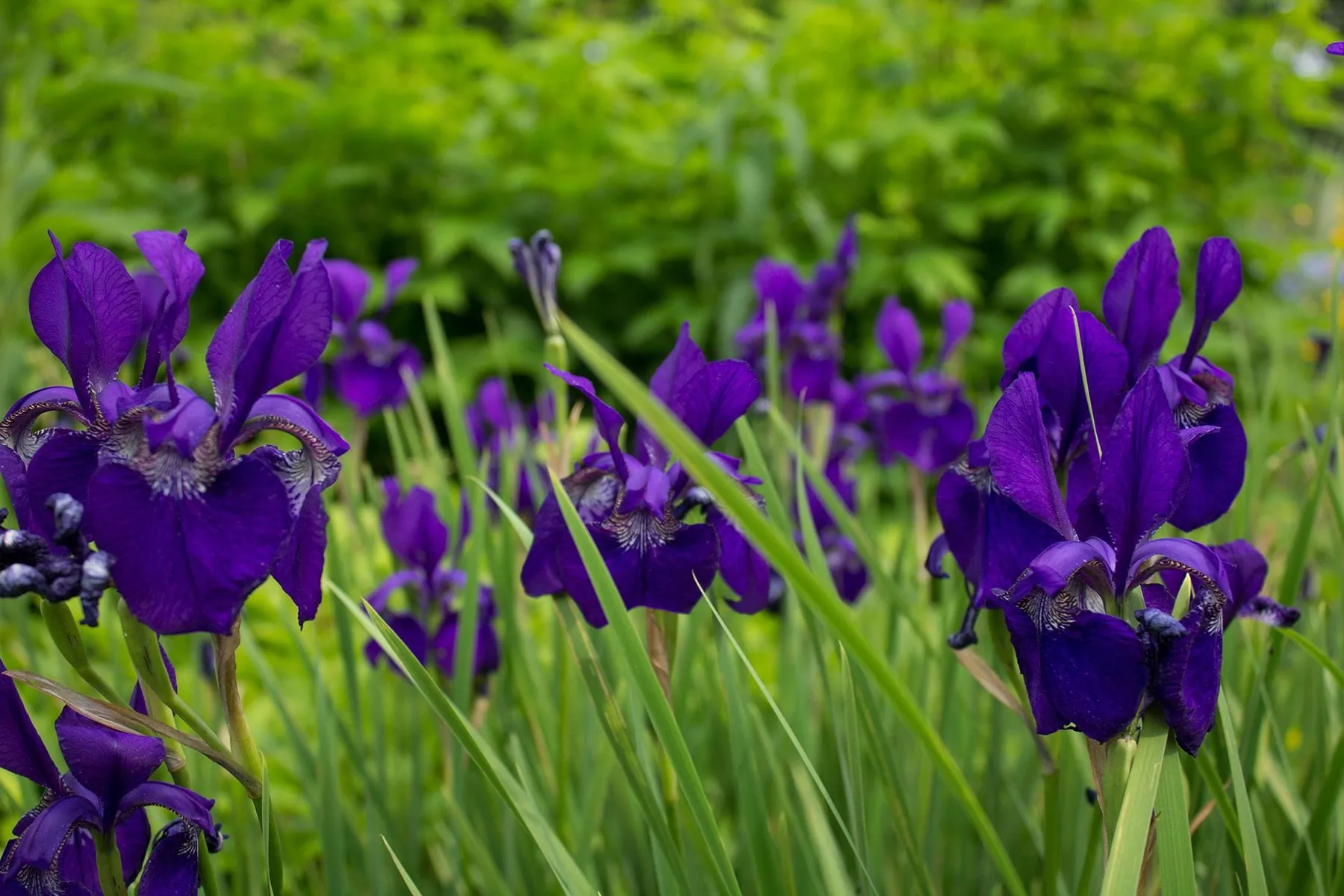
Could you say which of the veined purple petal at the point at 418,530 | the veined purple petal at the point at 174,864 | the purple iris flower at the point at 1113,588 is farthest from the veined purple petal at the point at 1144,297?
the veined purple petal at the point at 418,530

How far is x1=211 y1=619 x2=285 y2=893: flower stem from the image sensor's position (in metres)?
0.71

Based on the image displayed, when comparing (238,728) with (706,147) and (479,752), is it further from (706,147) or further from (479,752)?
(706,147)

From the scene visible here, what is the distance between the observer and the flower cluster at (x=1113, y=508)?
2.14 ft

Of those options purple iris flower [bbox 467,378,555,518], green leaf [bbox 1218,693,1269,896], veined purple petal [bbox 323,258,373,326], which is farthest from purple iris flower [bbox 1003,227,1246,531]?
veined purple petal [bbox 323,258,373,326]

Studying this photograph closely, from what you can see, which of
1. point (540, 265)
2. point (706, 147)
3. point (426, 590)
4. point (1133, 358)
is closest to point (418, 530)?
point (426, 590)

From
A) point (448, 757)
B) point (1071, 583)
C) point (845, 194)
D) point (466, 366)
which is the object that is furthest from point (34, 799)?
point (845, 194)

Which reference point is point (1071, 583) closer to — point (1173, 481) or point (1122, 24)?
point (1173, 481)

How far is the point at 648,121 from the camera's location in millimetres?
4773

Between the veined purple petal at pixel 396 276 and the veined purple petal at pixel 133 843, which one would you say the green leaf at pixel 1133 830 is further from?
the veined purple petal at pixel 396 276

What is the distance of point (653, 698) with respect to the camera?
2.34 ft

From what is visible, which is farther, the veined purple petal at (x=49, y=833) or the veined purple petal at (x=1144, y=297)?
the veined purple petal at (x=1144, y=297)

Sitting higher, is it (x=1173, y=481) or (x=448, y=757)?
(x=1173, y=481)

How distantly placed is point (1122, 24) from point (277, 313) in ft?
16.9

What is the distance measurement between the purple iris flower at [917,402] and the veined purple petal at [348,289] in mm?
1020
